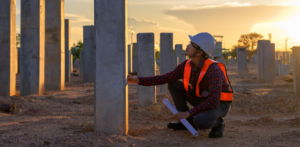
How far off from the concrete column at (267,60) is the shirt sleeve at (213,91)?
33.9ft

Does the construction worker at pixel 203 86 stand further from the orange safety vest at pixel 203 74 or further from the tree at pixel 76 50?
the tree at pixel 76 50

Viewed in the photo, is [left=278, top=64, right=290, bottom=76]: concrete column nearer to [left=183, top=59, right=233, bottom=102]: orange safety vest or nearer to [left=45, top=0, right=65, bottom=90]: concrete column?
[left=45, top=0, right=65, bottom=90]: concrete column

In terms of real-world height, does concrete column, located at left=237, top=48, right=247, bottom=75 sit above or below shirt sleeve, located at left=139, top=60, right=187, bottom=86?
above

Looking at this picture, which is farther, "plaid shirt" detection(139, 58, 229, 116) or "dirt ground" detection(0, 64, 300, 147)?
"plaid shirt" detection(139, 58, 229, 116)

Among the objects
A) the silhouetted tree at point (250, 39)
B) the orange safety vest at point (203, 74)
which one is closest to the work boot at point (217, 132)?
the orange safety vest at point (203, 74)

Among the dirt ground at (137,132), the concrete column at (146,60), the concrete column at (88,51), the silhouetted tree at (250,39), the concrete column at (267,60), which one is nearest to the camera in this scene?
the dirt ground at (137,132)

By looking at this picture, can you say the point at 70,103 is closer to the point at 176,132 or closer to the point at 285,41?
the point at 176,132

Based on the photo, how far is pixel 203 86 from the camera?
11.1 feet

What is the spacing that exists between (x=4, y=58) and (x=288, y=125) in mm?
7308

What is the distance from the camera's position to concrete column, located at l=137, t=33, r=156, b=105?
244 inches

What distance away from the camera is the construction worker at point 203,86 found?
10.4 ft

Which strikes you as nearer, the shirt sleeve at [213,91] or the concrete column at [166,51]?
the shirt sleeve at [213,91]

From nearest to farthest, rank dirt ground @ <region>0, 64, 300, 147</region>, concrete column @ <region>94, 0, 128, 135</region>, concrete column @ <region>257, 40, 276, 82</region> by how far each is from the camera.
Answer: dirt ground @ <region>0, 64, 300, 147</region>, concrete column @ <region>94, 0, 128, 135</region>, concrete column @ <region>257, 40, 276, 82</region>

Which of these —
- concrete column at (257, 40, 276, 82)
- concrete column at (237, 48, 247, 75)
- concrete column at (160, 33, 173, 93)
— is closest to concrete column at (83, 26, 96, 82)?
concrete column at (160, 33, 173, 93)
